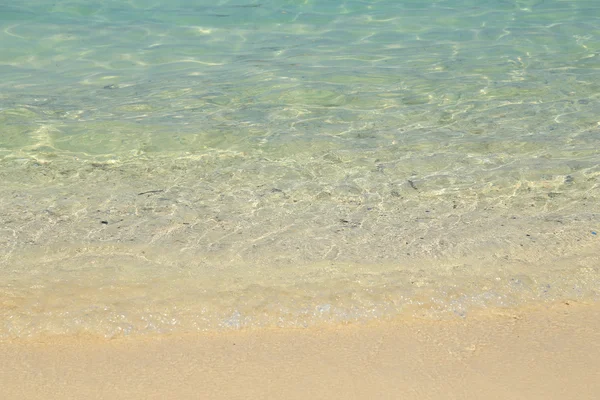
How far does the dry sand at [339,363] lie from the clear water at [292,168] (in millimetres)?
135

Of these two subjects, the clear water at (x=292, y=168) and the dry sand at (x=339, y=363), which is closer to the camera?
the dry sand at (x=339, y=363)

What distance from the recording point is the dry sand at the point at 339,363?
2684 millimetres

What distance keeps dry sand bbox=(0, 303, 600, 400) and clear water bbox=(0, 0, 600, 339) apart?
0.44 feet

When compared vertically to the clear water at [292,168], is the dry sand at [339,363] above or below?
above

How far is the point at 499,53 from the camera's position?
784cm

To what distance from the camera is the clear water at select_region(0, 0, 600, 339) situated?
3.39 meters

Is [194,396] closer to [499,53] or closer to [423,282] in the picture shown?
[423,282]

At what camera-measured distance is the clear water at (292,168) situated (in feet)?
11.1

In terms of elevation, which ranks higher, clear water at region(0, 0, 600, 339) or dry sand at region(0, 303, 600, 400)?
dry sand at region(0, 303, 600, 400)

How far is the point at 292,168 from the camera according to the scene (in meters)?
5.07

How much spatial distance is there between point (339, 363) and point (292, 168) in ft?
7.84

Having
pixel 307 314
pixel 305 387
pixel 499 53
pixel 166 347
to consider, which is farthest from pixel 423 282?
pixel 499 53

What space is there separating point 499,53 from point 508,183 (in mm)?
3539

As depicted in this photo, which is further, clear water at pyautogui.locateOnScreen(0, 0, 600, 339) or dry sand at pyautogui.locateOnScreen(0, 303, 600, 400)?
clear water at pyautogui.locateOnScreen(0, 0, 600, 339)
